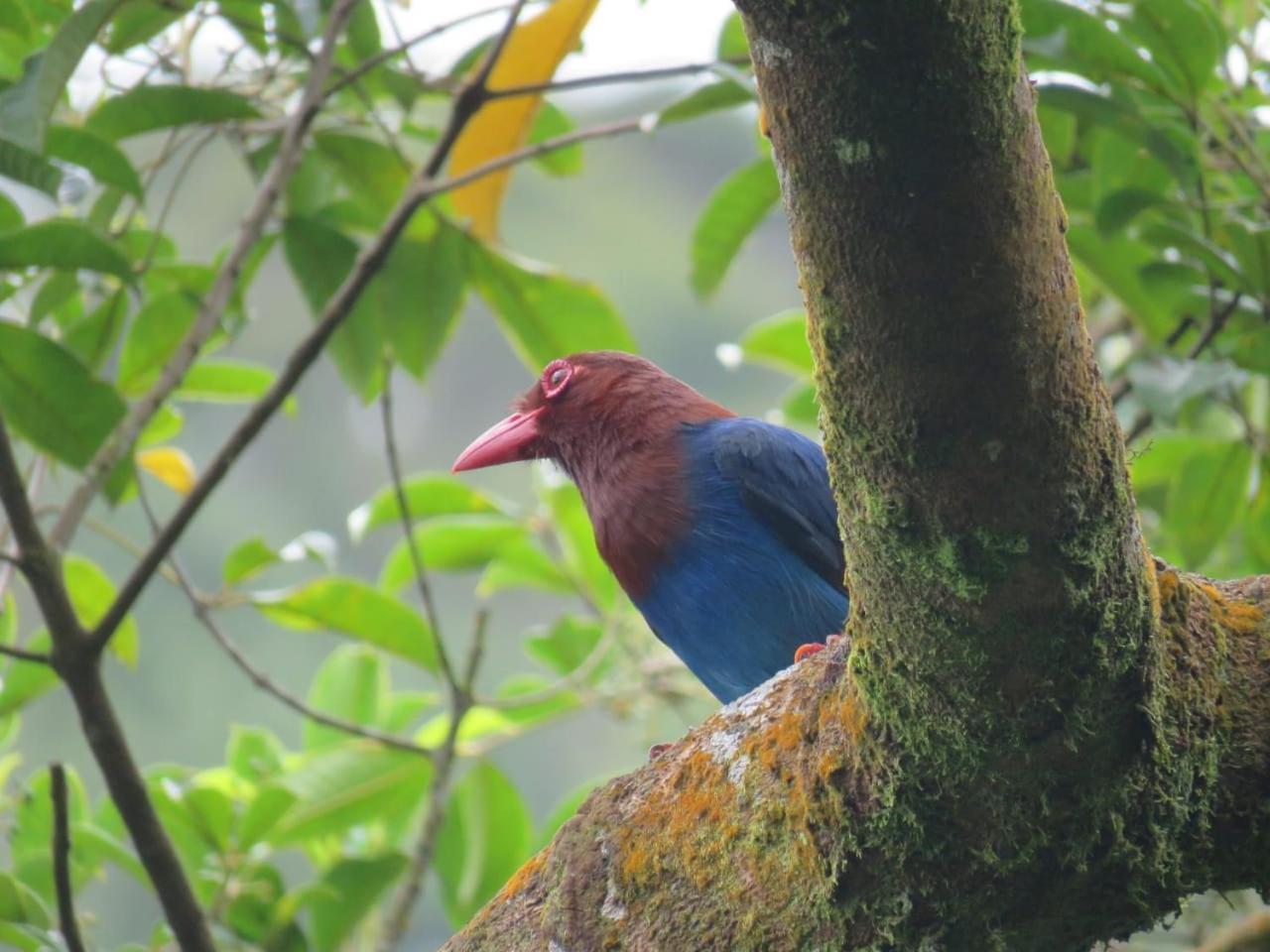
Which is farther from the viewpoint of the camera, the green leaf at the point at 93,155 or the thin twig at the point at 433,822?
A: the thin twig at the point at 433,822

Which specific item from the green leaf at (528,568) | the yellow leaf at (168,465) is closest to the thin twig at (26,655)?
the yellow leaf at (168,465)

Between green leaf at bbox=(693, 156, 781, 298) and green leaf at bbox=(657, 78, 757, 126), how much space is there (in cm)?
37

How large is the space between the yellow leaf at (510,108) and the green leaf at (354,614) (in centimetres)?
96

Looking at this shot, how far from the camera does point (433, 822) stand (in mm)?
3346

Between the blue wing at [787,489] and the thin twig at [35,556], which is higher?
the thin twig at [35,556]

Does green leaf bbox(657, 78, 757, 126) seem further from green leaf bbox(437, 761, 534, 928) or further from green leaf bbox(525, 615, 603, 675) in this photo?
green leaf bbox(437, 761, 534, 928)

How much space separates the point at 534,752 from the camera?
44.1ft

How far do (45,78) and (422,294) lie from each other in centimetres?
123

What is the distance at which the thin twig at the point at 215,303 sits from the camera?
2.98 m

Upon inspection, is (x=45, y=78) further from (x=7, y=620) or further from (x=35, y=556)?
(x=7, y=620)

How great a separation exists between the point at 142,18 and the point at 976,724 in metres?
2.44

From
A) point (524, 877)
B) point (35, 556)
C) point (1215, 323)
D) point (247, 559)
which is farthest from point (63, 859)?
point (1215, 323)

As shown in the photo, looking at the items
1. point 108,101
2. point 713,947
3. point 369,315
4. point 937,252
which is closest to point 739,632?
point 369,315

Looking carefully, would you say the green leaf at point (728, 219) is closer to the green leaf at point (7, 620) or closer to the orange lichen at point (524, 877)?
the green leaf at point (7, 620)
